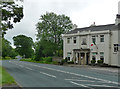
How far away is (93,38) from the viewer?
4100cm

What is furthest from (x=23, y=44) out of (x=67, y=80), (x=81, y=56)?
(x=67, y=80)

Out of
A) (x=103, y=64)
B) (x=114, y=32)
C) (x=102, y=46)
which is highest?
(x=114, y=32)

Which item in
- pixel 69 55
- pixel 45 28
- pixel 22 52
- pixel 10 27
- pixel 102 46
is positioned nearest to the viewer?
pixel 10 27

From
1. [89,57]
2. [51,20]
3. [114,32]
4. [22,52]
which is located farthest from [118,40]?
[22,52]

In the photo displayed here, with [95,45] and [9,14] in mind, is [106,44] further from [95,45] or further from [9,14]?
[9,14]

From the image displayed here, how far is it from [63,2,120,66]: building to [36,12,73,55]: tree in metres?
13.3

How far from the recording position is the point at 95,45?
40.0m

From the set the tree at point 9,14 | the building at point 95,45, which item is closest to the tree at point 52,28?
the building at point 95,45

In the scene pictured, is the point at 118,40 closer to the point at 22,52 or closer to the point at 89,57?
the point at 89,57

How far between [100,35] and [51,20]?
25.2 meters

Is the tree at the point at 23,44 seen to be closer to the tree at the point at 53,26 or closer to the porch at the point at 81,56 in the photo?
the tree at the point at 53,26

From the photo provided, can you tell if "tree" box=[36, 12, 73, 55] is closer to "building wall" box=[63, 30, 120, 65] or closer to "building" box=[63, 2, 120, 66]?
"building" box=[63, 2, 120, 66]

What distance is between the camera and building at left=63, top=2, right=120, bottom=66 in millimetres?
37188

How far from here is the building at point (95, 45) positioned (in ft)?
122
